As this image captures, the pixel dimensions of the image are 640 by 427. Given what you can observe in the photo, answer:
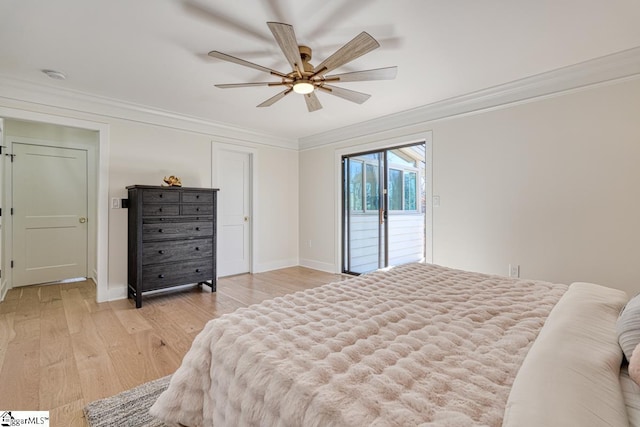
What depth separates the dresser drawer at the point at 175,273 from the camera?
11.2 feet

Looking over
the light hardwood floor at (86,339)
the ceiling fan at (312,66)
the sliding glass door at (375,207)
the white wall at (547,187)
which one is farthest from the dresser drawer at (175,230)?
the white wall at (547,187)

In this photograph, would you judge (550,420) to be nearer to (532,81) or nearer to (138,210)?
(532,81)

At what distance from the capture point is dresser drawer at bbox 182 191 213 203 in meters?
3.69

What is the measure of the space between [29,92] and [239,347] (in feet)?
12.6

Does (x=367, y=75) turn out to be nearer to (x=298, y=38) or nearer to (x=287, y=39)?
(x=298, y=38)

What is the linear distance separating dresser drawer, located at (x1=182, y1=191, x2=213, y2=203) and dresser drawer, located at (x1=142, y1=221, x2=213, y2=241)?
0.29 m

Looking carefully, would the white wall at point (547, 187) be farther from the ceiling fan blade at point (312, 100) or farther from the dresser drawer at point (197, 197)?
the dresser drawer at point (197, 197)

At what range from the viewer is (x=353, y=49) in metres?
1.89

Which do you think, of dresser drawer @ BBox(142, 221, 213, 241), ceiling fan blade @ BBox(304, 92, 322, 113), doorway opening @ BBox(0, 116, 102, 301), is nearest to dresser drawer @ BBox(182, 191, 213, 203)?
dresser drawer @ BBox(142, 221, 213, 241)

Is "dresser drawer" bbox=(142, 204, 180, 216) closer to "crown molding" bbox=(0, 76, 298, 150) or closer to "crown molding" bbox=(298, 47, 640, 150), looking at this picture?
"crown molding" bbox=(0, 76, 298, 150)

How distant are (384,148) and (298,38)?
248 cm

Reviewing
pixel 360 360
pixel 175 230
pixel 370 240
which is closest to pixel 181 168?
pixel 175 230

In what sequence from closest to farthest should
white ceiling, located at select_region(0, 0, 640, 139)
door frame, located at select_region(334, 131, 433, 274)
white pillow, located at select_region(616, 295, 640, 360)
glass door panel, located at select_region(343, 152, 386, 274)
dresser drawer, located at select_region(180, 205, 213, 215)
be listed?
white pillow, located at select_region(616, 295, 640, 360) → white ceiling, located at select_region(0, 0, 640, 139) → dresser drawer, located at select_region(180, 205, 213, 215) → door frame, located at select_region(334, 131, 433, 274) → glass door panel, located at select_region(343, 152, 386, 274)

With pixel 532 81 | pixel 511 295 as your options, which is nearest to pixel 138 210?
pixel 511 295
